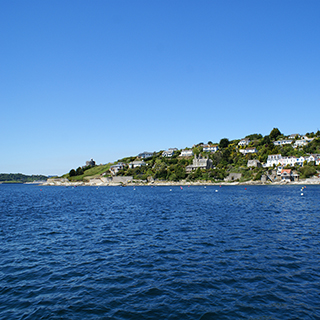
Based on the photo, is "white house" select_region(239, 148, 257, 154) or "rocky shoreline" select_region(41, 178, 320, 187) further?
"white house" select_region(239, 148, 257, 154)

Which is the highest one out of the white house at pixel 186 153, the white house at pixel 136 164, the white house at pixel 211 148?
the white house at pixel 211 148

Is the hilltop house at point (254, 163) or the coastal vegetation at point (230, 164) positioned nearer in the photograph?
the coastal vegetation at point (230, 164)

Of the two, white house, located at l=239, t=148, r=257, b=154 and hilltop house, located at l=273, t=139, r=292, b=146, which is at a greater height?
hilltop house, located at l=273, t=139, r=292, b=146

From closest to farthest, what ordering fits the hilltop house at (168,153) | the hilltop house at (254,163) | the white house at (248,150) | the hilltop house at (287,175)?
the hilltop house at (287,175)
the hilltop house at (254,163)
the white house at (248,150)
the hilltop house at (168,153)

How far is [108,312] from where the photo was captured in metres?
9.63

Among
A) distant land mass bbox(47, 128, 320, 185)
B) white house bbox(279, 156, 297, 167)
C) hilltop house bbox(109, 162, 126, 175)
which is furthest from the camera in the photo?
hilltop house bbox(109, 162, 126, 175)

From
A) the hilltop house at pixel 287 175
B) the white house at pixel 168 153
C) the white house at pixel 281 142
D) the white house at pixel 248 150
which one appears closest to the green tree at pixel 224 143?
the white house at pixel 248 150

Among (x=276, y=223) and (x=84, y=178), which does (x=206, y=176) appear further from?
(x=276, y=223)

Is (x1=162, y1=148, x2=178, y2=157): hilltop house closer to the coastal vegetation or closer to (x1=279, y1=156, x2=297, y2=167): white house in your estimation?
the coastal vegetation

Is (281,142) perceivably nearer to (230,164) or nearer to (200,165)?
(230,164)

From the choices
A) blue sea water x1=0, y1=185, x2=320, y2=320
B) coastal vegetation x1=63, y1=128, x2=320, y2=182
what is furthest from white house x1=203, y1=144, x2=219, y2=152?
blue sea water x1=0, y1=185, x2=320, y2=320

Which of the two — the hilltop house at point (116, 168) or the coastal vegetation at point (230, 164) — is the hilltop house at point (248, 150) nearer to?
the coastal vegetation at point (230, 164)

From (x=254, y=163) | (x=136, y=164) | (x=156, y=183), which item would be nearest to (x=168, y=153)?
(x=136, y=164)

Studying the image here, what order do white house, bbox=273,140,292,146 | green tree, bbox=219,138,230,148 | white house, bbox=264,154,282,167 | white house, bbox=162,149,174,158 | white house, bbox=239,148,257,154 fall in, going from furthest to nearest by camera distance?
white house, bbox=162,149,174,158, green tree, bbox=219,138,230,148, white house, bbox=273,140,292,146, white house, bbox=239,148,257,154, white house, bbox=264,154,282,167
